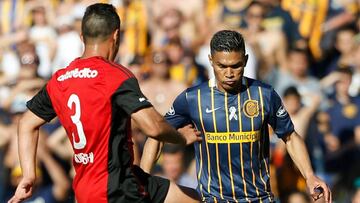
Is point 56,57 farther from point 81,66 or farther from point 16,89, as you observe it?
point 81,66

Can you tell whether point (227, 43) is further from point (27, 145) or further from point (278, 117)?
point (27, 145)

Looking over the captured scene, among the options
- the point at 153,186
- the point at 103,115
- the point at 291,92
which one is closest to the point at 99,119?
the point at 103,115

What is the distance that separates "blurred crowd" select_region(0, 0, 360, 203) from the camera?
10.9 meters

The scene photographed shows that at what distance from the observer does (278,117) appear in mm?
7148

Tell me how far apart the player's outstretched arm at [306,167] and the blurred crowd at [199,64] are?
3335 millimetres

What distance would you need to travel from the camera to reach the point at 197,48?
488 inches

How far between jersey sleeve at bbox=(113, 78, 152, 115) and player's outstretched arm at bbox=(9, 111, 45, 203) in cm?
78

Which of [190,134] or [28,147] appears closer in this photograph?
[190,134]

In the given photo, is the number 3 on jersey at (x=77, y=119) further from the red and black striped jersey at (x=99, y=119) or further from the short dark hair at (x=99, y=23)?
the short dark hair at (x=99, y=23)

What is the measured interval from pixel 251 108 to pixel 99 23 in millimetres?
1411

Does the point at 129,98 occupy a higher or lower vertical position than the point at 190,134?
higher

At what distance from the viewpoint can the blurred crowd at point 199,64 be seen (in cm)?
1091

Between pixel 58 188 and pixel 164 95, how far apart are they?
5.67ft

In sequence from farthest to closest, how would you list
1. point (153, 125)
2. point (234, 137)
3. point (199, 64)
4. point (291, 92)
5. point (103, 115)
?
point (199, 64), point (291, 92), point (234, 137), point (103, 115), point (153, 125)
